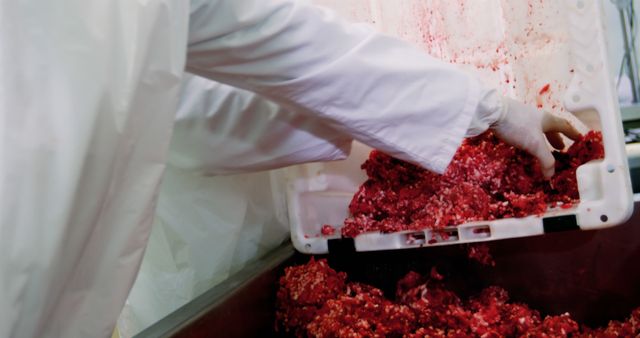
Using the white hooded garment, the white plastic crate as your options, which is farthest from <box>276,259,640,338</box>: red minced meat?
the white hooded garment

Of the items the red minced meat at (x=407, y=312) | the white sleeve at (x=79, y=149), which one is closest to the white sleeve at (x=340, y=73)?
the white sleeve at (x=79, y=149)

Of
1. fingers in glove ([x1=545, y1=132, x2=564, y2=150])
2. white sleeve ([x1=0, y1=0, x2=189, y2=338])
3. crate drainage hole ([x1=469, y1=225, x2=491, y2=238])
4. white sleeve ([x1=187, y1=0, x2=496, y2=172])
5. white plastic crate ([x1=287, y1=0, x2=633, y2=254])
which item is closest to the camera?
white sleeve ([x1=0, y1=0, x2=189, y2=338])

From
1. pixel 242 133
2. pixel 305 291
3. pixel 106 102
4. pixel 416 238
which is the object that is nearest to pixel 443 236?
pixel 416 238

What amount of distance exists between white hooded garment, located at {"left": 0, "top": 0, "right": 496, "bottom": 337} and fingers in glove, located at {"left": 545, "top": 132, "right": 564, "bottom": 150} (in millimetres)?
509

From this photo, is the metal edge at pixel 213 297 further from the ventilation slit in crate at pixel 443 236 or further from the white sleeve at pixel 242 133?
the ventilation slit in crate at pixel 443 236

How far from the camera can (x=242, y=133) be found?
4.30ft

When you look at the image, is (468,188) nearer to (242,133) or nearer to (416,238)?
(416,238)

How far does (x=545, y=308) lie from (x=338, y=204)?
0.58 metres

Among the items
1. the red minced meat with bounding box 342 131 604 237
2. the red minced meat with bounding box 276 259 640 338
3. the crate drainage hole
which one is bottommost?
the red minced meat with bounding box 276 259 640 338

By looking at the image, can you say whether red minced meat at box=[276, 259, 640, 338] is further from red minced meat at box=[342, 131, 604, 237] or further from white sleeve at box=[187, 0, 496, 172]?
white sleeve at box=[187, 0, 496, 172]

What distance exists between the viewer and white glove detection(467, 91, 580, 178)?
1163 mm

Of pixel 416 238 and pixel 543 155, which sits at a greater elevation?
pixel 543 155

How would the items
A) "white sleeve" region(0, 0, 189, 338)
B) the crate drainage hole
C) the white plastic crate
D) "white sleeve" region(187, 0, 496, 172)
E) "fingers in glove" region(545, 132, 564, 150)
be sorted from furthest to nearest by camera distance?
"fingers in glove" region(545, 132, 564, 150)
the crate drainage hole
the white plastic crate
"white sleeve" region(187, 0, 496, 172)
"white sleeve" region(0, 0, 189, 338)

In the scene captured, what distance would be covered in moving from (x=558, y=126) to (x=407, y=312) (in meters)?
0.57
